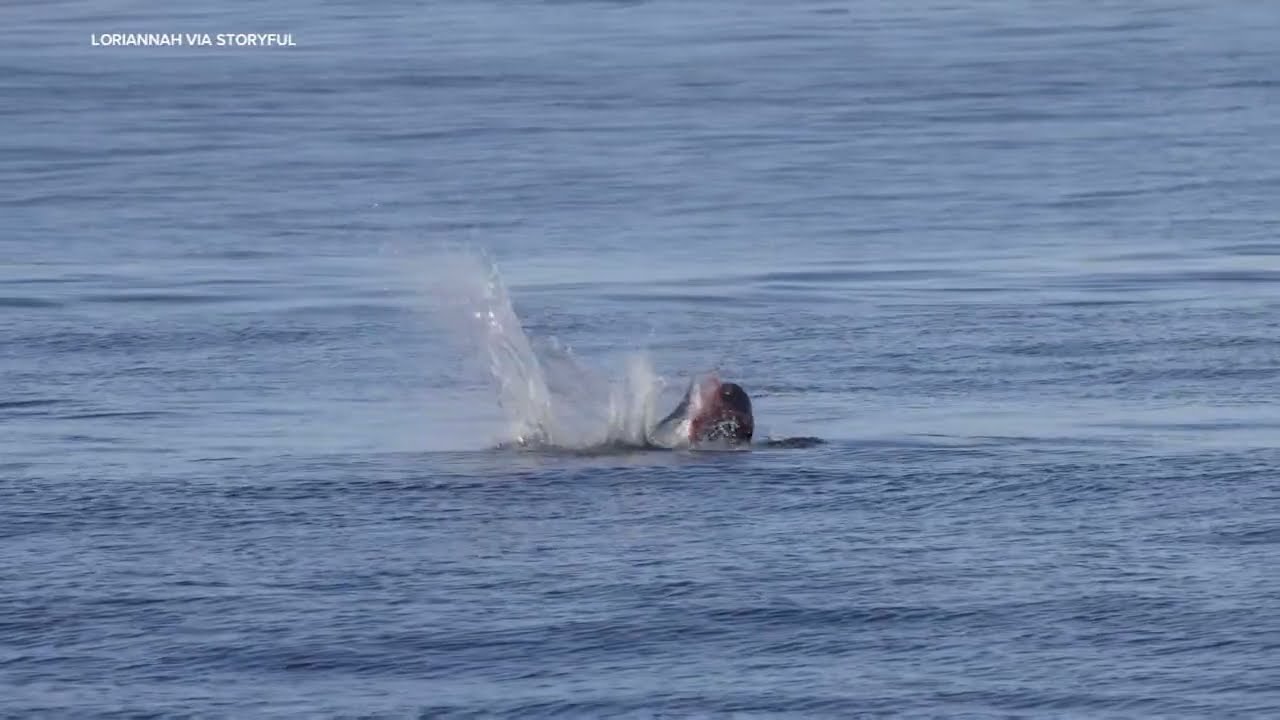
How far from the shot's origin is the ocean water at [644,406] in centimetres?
940

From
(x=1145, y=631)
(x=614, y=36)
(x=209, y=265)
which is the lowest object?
(x=1145, y=631)

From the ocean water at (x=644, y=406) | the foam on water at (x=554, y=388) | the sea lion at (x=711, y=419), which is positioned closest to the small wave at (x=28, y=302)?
the ocean water at (x=644, y=406)

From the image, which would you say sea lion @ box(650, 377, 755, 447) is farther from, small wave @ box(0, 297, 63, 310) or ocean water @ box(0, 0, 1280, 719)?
small wave @ box(0, 297, 63, 310)

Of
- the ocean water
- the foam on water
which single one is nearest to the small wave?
the ocean water

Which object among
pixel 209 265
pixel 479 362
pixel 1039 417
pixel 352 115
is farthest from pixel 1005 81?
pixel 1039 417

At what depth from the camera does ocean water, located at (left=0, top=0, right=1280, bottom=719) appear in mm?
9398

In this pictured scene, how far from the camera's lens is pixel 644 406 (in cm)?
1440

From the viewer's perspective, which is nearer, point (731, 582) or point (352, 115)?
point (731, 582)

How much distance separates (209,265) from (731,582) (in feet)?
41.1

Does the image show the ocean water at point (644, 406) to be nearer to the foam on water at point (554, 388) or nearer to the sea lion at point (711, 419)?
the foam on water at point (554, 388)

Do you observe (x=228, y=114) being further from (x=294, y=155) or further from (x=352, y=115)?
(x=294, y=155)

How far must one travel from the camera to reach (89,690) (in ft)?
29.6

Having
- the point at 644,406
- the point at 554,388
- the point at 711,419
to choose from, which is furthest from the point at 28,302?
the point at 711,419

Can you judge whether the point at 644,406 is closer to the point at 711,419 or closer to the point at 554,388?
the point at 711,419
